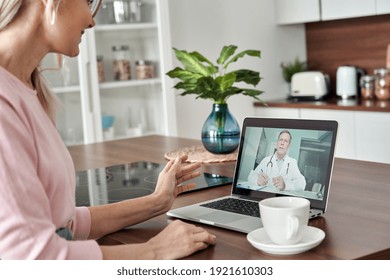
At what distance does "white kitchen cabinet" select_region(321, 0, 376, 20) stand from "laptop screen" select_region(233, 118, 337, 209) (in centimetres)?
268

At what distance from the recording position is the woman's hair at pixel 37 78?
109cm

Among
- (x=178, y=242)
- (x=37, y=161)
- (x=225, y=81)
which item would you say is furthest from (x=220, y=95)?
(x=37, y=161)

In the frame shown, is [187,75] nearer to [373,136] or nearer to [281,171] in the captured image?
[281,171]

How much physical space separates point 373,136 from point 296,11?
1.16m

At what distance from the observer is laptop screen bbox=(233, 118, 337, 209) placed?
1.39m

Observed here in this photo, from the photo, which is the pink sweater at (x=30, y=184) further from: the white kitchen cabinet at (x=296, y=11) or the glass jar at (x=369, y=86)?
the white kitchen cabinet at (x=296, y=11)

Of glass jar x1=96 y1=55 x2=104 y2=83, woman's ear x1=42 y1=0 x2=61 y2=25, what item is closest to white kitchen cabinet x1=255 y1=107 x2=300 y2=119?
glass jar x1=96 y1=55 x2=104 y2=83

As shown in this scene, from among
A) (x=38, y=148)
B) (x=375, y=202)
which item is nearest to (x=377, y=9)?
(x=375, y=202)

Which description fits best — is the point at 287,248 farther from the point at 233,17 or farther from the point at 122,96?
the point at 233,17

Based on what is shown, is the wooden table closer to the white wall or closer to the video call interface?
the video call interface

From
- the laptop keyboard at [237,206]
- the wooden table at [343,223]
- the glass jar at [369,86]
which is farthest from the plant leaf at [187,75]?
the glass jar at [369,86]

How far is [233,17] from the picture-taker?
14.7 ft

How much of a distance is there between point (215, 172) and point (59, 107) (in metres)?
0.69
